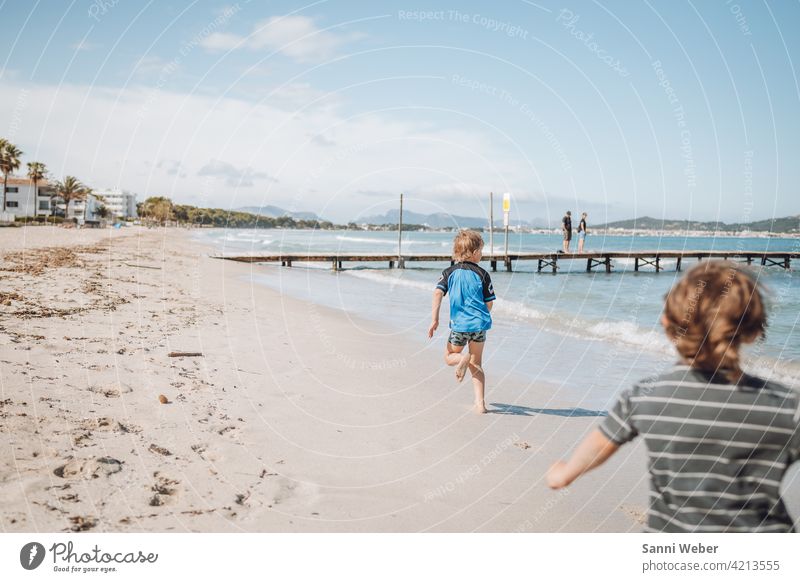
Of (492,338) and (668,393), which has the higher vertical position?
(668,393)

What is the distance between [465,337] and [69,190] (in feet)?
345

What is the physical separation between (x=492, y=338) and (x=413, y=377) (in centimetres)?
403

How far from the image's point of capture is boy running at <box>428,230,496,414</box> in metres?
5.78

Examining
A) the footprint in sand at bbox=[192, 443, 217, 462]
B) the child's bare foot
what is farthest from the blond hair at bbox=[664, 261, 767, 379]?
the child's bare foot

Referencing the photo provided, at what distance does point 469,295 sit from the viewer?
5789mm

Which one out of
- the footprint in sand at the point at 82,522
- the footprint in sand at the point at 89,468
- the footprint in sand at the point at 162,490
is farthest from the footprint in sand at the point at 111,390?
the footprint in sand at the point at 82,522

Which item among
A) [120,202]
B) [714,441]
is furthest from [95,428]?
[120,202]

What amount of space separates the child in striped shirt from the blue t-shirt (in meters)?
3.77

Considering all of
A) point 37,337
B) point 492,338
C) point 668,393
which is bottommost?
point 492,338

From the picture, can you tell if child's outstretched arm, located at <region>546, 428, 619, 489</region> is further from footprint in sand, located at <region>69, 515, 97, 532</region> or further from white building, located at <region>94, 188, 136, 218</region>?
white building, located at <region>94, 188, 136, 218</region>

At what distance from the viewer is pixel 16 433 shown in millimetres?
3752

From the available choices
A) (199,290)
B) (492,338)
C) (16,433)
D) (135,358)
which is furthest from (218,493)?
(199,290)
